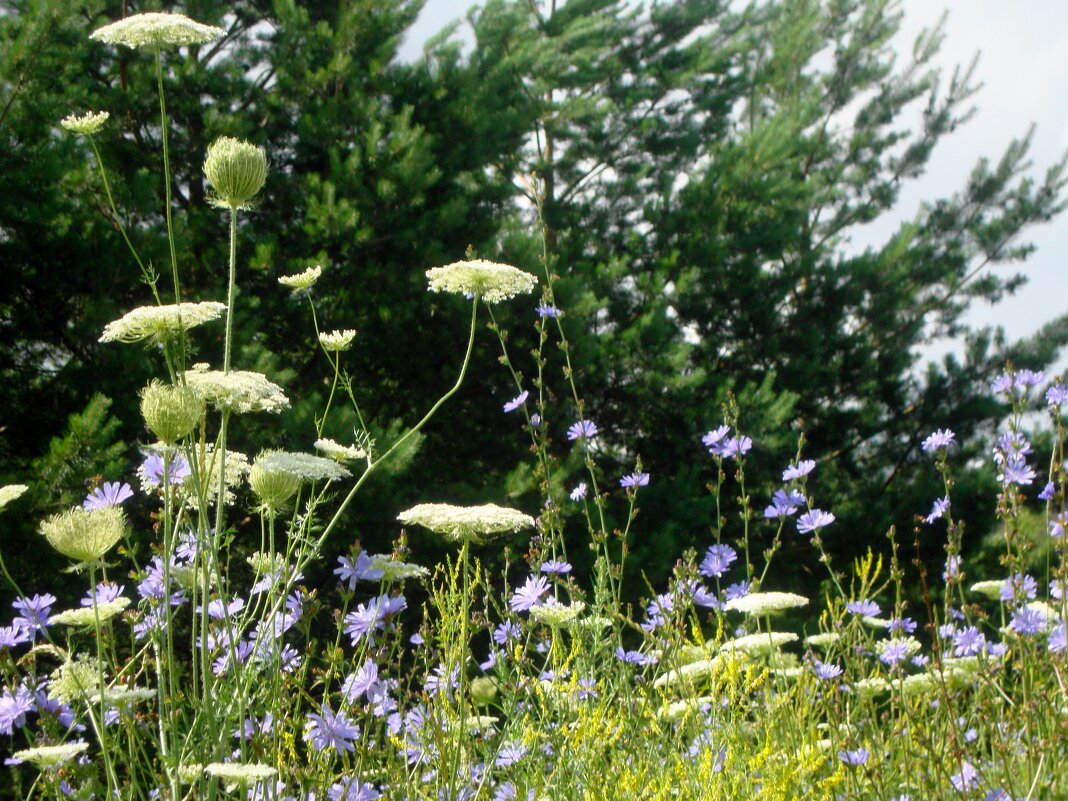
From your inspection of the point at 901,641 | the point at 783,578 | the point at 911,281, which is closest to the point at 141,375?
the point at 901,641

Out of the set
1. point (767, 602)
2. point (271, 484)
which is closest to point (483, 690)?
point (767, 602)

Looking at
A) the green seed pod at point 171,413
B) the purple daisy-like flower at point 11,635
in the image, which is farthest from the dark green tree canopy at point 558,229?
the green seed pod at point 171,413

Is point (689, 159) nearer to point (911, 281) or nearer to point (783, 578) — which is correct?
point (911, 281)

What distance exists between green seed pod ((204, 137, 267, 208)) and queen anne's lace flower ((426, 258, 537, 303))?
42 centimetres

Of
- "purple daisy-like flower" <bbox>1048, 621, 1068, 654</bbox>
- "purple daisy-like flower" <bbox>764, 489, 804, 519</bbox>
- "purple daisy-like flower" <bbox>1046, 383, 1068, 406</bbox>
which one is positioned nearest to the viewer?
"purple daisy-like flower" <bbox>1048, 621, 1068, 654</bbox>

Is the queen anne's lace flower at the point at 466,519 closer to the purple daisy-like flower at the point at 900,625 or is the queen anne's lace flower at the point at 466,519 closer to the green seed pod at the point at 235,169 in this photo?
the green seed pod at the point at 235,169

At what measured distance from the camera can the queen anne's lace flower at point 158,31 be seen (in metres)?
1.96

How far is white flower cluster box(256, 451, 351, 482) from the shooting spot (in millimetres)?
1887

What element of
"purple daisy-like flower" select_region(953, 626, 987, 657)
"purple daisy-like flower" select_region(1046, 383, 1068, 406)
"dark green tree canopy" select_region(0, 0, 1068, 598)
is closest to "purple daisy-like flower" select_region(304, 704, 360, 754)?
"purple daisy-like flower" select_region(953, 626, 987, 657)

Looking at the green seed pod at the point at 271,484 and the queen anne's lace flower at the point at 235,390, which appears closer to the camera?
the queen anne's lace flower at the point at 235,390

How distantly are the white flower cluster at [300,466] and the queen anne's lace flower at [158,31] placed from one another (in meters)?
0.69

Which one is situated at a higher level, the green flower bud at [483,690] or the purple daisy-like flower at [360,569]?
the purple daisy-like flower at [360,569]

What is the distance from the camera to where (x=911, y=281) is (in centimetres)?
1227

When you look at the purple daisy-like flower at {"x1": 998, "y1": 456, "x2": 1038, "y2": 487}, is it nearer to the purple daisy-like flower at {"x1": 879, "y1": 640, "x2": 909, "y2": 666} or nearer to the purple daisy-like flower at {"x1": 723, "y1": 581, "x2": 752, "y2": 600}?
the purple daisy-like flower at {"x1": 879, "y1": 640, "x2": 909, "y2": 666}
